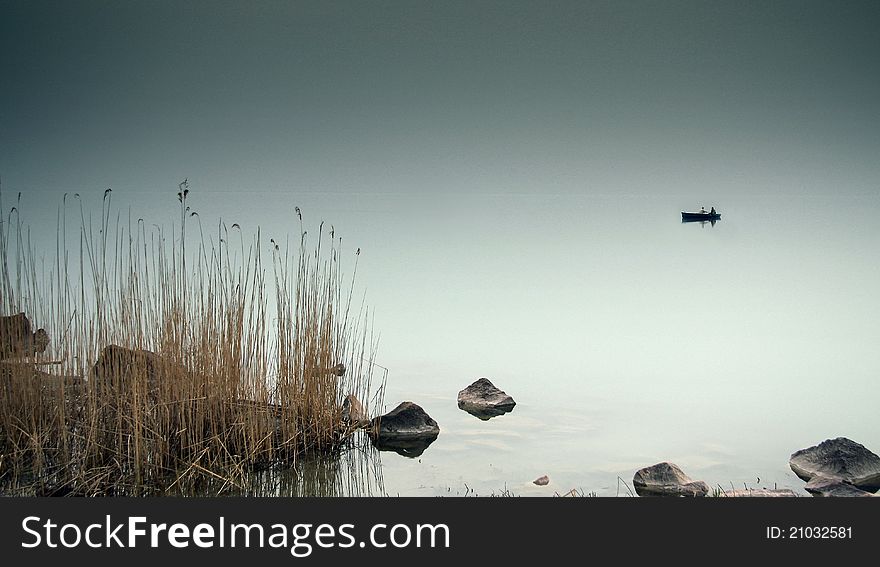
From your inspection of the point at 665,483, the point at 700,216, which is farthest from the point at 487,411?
the point at 700,216

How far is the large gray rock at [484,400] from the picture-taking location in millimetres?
3859

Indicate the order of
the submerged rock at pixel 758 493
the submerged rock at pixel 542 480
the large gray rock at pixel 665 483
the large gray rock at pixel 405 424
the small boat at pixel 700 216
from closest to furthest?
the submerged rock at pixel 758 493
the large gray rock at pixel 665 483
the submerged rock at pixel 542 480
the large gray rock at pixel 405 424
the small boat at pixel 700 216

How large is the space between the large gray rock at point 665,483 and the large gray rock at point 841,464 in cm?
55

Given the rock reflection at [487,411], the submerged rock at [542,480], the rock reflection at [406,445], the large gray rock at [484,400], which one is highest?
the large gray rock at [484,400]

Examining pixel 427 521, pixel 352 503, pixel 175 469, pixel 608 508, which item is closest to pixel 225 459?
pixel 175 469

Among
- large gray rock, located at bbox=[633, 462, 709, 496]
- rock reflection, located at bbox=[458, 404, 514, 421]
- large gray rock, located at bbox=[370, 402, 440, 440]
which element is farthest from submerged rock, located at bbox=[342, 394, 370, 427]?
large gray rock, located at bbox=[633, 462, 709, 496]

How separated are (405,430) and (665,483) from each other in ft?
3.91

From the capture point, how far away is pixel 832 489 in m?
2.64

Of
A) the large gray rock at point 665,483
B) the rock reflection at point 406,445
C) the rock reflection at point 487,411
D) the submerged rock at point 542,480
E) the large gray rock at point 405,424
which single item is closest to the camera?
the large gray rock at point 665,483

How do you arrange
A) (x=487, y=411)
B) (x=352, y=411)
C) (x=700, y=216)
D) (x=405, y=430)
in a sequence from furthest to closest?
(x=700, y=216) < (x=487, y=411) < (x=405, y=430) < (x=352, y=411)

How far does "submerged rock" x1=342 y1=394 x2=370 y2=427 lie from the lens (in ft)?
10.5

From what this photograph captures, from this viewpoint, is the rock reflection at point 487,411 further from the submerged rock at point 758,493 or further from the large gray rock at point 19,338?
the large gray rock at point 19,338

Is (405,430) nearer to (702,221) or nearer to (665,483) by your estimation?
(665,483)

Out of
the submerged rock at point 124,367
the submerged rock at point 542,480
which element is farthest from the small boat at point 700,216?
the submerged rock at point 124,367
